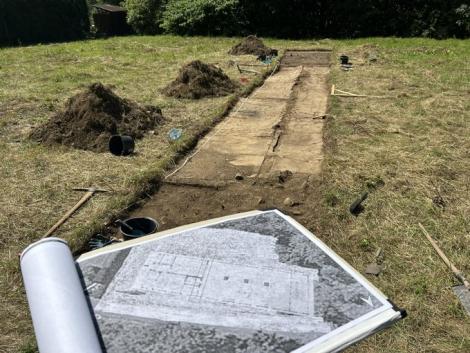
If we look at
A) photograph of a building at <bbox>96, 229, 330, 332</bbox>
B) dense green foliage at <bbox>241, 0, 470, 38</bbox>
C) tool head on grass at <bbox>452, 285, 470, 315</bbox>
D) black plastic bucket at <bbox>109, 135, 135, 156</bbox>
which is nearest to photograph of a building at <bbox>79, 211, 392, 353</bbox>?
photograph of a building at <bbox>96, 229, 330, 332</bbox>

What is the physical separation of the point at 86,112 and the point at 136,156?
4.00 feet

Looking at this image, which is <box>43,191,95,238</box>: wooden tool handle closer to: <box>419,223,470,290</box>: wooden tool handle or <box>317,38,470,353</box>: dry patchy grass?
<box>317,38,470,353</box>: dry patchy grass

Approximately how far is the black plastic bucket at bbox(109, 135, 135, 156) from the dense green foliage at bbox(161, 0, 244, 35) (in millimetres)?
13048

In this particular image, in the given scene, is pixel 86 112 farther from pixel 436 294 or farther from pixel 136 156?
pixel 436 294

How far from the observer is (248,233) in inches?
133

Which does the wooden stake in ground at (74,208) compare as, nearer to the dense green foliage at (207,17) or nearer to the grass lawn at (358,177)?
the grass lawn at (358,177)

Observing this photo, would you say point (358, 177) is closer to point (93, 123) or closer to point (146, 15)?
point (93, 123)

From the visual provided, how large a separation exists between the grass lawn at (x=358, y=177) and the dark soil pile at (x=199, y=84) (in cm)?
33

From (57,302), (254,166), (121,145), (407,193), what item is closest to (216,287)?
(57,302)

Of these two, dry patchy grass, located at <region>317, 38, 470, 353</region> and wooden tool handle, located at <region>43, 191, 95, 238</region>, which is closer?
dry patchy grass, located at <region>317, 38, 470, 353</region>

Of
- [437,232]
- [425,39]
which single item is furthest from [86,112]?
[425,39]

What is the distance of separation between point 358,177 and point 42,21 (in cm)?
1758

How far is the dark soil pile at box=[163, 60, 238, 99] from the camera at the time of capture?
8.62 m

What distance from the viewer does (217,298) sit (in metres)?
2.62
